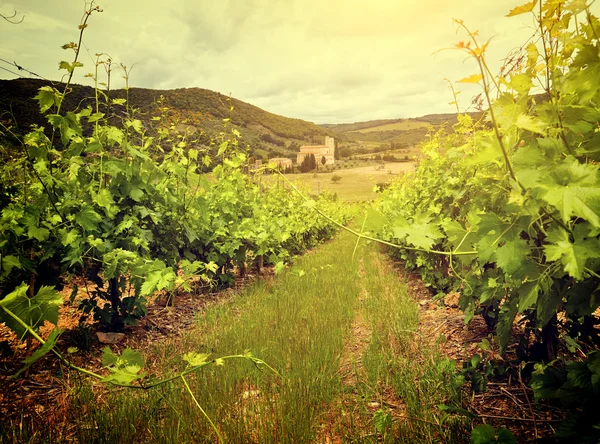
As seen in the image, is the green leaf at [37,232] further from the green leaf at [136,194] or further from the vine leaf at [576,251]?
the vine leaf at [576,251]

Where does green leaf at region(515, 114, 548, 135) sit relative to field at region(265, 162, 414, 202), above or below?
above

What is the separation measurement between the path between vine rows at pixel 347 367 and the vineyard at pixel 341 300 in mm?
25

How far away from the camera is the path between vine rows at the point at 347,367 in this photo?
2.14 metres

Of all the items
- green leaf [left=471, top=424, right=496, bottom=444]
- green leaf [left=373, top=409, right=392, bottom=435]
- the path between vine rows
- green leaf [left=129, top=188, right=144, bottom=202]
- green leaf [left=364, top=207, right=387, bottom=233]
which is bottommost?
the path between vine rows

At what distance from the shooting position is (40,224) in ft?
10.2

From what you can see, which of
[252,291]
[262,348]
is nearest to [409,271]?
[252,291]

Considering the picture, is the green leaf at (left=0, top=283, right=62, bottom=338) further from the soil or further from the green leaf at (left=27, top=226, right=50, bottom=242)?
the green leaf at (left=27, top=226, right=50, bottom=242)

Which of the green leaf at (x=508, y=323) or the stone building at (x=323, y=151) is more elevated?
the stone building at (x=323, y=151)

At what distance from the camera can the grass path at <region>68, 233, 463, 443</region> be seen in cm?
210

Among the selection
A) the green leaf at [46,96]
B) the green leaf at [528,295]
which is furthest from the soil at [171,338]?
the green leaf at [46,96]

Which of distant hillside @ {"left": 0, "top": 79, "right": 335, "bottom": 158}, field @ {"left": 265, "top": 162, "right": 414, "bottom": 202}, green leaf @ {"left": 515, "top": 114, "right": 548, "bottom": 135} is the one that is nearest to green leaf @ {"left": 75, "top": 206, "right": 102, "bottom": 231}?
green leaf @ {"left": 515, "top": 114, "right": 548, "bottom": 135}

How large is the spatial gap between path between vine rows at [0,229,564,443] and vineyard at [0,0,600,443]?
3cm

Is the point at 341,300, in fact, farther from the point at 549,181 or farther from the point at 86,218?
the point at 549,181

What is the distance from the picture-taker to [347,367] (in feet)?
10.5
